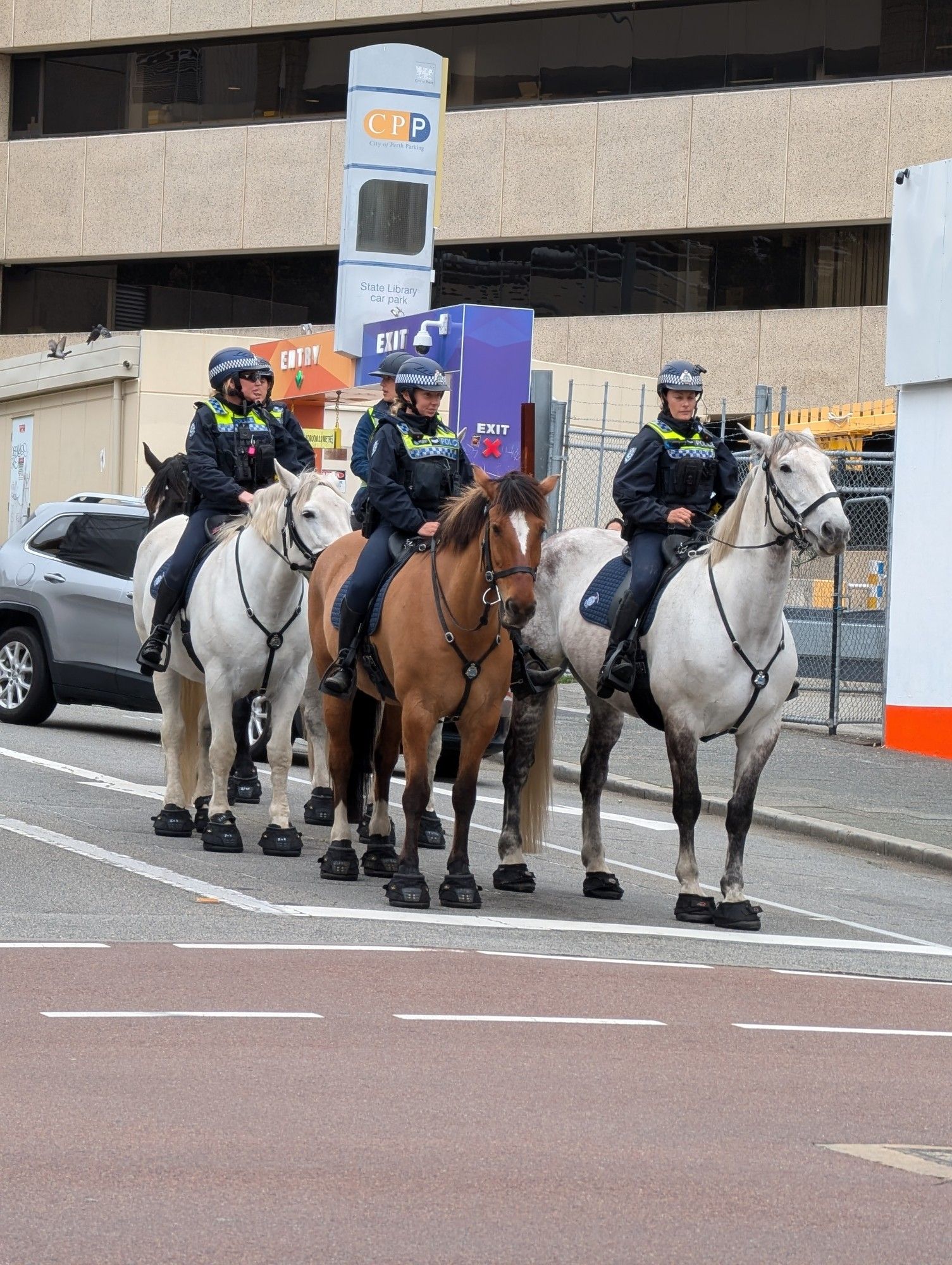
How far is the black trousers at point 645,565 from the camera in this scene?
454 inches

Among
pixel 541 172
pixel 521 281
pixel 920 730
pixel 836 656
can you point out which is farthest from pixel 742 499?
pixel 521 281

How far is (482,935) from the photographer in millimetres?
9969

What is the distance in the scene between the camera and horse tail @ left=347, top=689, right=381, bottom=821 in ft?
38.8

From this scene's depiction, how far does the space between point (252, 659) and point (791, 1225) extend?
7304 mm

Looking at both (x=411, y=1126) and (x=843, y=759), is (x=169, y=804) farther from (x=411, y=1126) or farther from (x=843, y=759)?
(x=843, y=759)

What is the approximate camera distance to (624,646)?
37.7ft

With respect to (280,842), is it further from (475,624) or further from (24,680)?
(24,680)

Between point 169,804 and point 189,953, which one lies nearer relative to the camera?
point 189,953

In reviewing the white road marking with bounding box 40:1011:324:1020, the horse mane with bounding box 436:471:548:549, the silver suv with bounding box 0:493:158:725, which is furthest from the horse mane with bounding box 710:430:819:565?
the silver suv with bounding box 0:493:158:725

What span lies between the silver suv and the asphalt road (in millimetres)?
5746

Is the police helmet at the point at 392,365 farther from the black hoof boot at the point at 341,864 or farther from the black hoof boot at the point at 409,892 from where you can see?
the black hoof boot at the point at 409,892

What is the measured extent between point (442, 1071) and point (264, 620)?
18.4 feet

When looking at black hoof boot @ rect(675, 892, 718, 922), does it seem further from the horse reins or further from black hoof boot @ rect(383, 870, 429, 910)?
the horse reins

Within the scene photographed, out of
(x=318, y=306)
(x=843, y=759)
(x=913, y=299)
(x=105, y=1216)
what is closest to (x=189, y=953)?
(x=105, y=1216)
